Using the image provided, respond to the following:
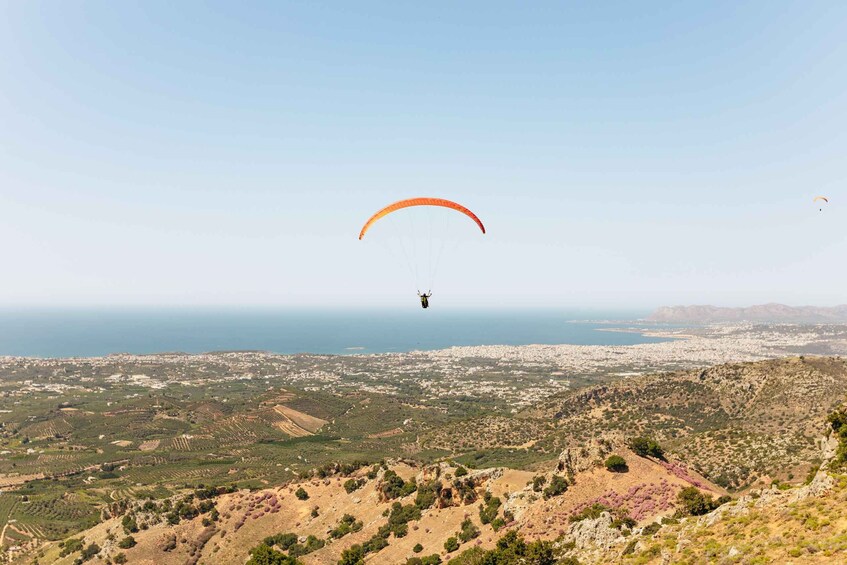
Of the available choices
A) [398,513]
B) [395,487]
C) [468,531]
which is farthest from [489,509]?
[395,487]

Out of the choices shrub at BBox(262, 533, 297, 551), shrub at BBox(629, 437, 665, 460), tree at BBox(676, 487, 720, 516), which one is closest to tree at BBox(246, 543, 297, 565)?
shrub at BBox(262, 533, 297, 551)

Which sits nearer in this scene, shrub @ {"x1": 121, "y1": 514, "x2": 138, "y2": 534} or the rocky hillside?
the rocky hillside

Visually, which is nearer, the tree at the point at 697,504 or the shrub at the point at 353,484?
the tree at the point at 697,504

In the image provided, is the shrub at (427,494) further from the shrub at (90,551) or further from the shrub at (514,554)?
the shrub at (90,551)

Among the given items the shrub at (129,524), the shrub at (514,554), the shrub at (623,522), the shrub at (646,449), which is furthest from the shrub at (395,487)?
the shrub at (129,524)

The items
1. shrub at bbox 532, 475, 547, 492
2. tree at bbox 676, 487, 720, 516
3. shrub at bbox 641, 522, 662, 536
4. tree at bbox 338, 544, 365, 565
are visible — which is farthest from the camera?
shrub at bbox 532, 475, 547, 492

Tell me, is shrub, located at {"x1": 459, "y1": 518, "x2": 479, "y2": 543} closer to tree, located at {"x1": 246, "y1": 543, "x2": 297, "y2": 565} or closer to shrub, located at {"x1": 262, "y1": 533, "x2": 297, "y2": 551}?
tree, located at {"x1": 246, "y1": 543, "x2": 297, "y2": 565}

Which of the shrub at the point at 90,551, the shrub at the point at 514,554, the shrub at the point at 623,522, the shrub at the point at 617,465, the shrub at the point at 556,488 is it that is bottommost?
the shrub at the point at 90,551

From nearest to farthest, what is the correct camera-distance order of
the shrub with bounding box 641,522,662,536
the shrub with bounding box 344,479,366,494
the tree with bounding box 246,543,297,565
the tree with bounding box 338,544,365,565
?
the shrub with bounding box 641,522,662,536, the tree with bounding box 246,543,297,565, the tree with bounding box 338,544,365,565, the shrub with bounding box 344,479,366,494

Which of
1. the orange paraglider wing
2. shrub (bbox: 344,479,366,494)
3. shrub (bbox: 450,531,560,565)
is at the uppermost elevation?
the orange paraglider wing
